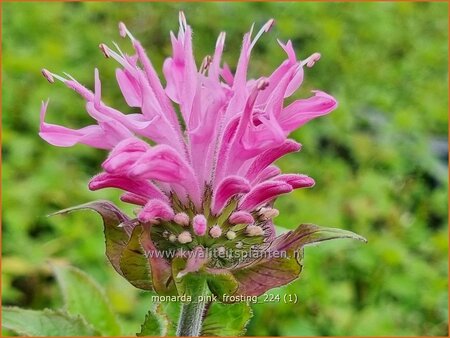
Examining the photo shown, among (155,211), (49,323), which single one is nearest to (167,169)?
(155,211)

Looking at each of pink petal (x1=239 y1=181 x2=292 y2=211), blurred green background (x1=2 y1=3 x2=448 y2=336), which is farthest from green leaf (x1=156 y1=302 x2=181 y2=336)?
blurred green background (x1=2 y1=3 x2=448 y2=336)

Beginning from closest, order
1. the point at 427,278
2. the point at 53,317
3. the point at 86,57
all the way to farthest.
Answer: the point at 53,317
the point at 427,278
the point at 86,57

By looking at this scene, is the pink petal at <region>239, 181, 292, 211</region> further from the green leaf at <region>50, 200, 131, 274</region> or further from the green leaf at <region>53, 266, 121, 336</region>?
the green leaf at <region>53, 266, 121, 336</region>

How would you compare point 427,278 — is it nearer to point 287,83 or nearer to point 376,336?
point 376,336

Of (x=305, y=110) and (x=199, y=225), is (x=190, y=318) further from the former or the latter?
(x=305, y=110)

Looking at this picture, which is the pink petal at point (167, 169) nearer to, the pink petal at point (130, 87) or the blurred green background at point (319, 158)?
the pink petal at point (130, 87)

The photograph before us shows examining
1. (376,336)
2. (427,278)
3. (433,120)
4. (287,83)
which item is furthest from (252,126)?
(433,120)
